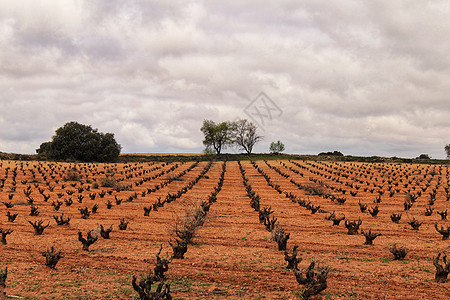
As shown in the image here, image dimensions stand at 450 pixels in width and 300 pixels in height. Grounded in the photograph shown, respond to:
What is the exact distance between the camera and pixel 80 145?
7075 centimetres

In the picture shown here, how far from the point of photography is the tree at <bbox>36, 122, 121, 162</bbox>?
2778 inches

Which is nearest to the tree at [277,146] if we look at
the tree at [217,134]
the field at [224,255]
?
the tree at [217,134]

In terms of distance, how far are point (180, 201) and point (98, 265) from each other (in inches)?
594

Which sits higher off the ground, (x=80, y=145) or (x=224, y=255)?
(x=80, y=145)

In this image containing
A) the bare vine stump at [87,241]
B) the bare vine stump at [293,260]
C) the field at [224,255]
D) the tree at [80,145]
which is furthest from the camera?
the tree at [80,145]

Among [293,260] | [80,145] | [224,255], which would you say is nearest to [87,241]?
[224,255]

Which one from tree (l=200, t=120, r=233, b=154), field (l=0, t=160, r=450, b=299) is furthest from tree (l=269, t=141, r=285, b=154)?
field (l=0, t=160, r=450, b=299)

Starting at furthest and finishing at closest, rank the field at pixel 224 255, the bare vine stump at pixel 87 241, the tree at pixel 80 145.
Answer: the tree at pixel 80 145
the bare vine stump at pixel 87 241
the field at pixel 224 255

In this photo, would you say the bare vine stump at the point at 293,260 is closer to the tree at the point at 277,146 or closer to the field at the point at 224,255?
the field at the point at 224,255

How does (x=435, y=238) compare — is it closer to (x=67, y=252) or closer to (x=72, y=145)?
(x=67, y=252)

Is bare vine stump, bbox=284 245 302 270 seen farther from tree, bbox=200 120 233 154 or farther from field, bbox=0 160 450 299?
tree, bbox=200 120 233 154

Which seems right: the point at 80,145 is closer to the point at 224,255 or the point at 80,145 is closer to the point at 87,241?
the point at 87,241

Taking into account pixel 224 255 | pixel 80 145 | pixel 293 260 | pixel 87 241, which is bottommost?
pixel 224 255

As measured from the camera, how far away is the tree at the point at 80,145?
232 ft
